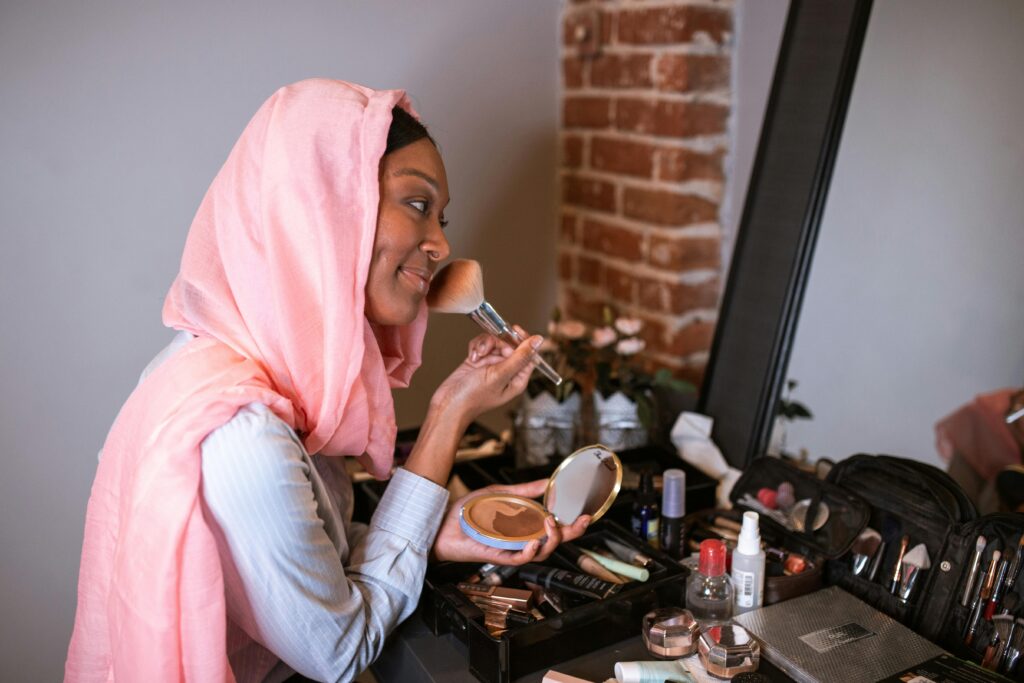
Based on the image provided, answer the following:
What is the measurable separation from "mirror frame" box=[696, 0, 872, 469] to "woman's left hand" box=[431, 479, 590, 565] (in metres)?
0.43

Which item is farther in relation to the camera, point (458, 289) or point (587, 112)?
point (587, 112)

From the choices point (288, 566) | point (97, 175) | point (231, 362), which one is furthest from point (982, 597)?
point (97, 175)

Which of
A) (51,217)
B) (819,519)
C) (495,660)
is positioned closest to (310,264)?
(495,660)

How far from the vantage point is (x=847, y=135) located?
1285 millimetres

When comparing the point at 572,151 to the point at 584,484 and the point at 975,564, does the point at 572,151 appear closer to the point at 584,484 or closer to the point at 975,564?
the point at 584,484

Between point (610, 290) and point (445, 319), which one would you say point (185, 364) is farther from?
point (610, 290)

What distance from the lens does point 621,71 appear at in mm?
1606

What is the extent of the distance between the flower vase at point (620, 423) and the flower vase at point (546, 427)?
0.04m

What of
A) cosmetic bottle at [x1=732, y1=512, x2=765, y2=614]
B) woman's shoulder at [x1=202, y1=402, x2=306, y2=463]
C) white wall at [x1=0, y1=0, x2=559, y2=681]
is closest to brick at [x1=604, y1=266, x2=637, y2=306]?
white wall at [x1=0, y1=0, x2=559, y2=681]

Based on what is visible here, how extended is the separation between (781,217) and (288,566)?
89 cm

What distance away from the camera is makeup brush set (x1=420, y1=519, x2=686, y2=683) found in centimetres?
94

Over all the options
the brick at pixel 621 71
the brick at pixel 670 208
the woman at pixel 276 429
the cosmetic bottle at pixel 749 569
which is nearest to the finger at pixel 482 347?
the woman at pixel 276 429

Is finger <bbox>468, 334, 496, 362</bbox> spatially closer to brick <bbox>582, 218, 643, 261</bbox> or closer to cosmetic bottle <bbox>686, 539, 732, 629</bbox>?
cosmetic bottle <bbox>686, 539, 732, 629</bbox>

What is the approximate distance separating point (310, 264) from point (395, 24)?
2.46ft
